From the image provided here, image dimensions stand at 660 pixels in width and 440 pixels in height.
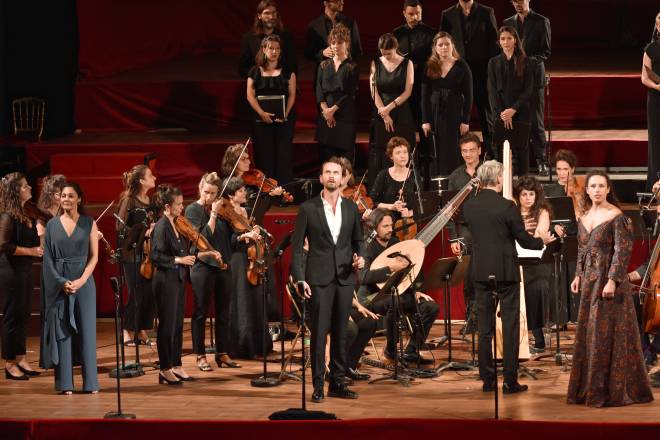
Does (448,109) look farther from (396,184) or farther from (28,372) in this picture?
(28,372)

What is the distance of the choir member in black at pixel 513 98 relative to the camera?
1067 cm

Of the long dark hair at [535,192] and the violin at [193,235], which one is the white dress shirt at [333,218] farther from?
the long dark hair at [535,192]

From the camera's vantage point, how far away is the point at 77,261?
8375mm

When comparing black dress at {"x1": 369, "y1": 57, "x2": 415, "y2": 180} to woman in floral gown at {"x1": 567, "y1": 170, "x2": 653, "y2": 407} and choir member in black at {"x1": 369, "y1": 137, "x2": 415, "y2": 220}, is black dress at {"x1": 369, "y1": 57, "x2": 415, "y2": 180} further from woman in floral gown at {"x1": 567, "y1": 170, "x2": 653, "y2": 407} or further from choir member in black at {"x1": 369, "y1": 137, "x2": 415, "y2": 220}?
woman in floral gown at {"x1": 567, "y1": 170, "x2": 653, "y2": 407}

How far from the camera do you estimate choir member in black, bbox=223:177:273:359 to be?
9.05m

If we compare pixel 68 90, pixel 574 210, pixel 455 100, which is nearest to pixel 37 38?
pixel 68 90

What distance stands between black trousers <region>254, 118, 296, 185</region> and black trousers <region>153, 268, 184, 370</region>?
294cm

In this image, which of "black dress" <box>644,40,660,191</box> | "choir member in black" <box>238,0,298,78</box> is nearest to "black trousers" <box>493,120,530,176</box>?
"black dress" <box>644,40,660,191</box>

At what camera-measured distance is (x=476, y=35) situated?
11305 millimetres

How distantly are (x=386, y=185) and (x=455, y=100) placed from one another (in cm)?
142

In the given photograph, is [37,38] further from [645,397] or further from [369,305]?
[645,397]

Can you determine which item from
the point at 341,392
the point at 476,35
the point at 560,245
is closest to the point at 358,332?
the point at 341,392

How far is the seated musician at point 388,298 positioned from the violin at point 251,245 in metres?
0.81

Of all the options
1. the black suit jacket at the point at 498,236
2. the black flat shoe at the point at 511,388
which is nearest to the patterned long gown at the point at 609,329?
the black suit jacket at the point at 498,236
